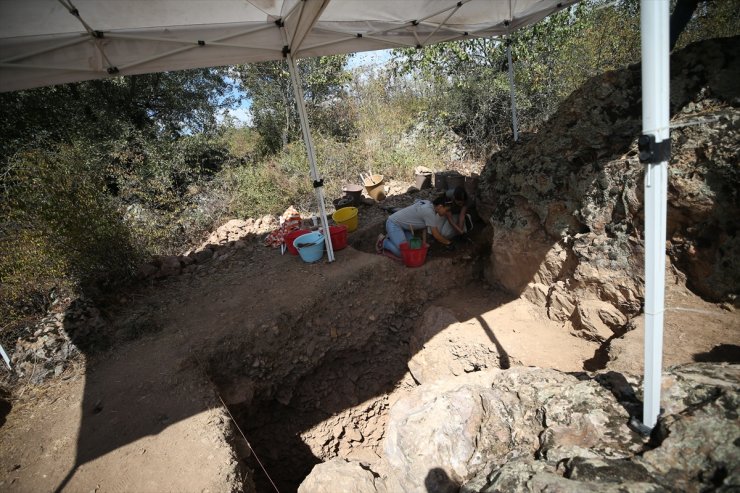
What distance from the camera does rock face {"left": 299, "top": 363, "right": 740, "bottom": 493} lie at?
143 centimetres

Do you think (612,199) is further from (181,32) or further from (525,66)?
(525,66)

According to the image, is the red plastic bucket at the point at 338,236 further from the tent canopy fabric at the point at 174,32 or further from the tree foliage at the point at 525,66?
the tree foliage at the point at 525,66

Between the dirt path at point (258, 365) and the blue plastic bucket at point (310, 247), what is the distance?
6.6 inches

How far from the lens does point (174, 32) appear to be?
3.54m

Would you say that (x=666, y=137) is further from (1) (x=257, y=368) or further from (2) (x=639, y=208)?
(1) (x=257, y=368)

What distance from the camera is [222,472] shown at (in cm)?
260

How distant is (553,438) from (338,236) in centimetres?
388

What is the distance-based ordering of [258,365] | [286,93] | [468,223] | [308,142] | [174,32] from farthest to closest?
[286,93], [468,223], [308,142], [258,365], [174,32]

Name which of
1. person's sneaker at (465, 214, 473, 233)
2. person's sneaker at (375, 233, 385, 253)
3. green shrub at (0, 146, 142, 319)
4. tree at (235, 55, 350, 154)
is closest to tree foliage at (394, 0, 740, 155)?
tree at (235, 55, 350, 154)

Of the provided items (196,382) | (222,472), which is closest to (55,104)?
(196,382)

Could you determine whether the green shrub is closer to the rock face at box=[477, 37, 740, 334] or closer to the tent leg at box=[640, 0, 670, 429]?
the rock face at box=[477, 37, 740, 334]

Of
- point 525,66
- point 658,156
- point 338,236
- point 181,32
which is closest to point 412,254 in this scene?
point 338,236

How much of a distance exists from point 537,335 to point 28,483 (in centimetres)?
493

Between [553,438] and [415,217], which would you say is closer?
[553,438]
